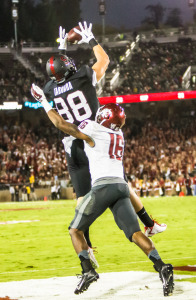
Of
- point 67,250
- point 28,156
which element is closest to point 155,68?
point 28,156

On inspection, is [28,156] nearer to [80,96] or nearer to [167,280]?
[80,96]

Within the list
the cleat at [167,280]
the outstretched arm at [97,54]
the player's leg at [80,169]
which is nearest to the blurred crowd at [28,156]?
the outstretched arm at [97,54]

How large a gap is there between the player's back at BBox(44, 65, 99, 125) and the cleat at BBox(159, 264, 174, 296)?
1.95 meters

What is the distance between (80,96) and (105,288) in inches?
79.5

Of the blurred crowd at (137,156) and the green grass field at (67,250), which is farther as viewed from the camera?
the blurred crowd at (137,156)

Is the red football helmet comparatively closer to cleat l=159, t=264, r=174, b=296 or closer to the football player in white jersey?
the football player in white jersey

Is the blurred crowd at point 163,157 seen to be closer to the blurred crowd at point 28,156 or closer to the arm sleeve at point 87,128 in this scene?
the blurred crowd at point 28,156

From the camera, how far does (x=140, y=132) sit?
33.7 meters

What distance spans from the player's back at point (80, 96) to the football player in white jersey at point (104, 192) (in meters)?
0.79

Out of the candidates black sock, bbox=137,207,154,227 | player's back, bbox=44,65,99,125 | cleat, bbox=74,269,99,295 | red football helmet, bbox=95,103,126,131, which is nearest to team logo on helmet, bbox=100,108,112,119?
red football helmet, bbox=95,103,126,131

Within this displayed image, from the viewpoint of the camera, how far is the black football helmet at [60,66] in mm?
5949

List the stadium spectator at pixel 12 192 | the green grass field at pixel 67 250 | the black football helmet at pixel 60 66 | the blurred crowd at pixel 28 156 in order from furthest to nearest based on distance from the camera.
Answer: the blurred crowd at pixel 28 156 → the stadium spectator at pixel 12 192 → the green grass field at pixel 67 250 → the black football helmet at pixel 60 66

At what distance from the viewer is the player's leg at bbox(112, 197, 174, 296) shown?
4734 mm

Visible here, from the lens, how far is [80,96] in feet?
19.7
